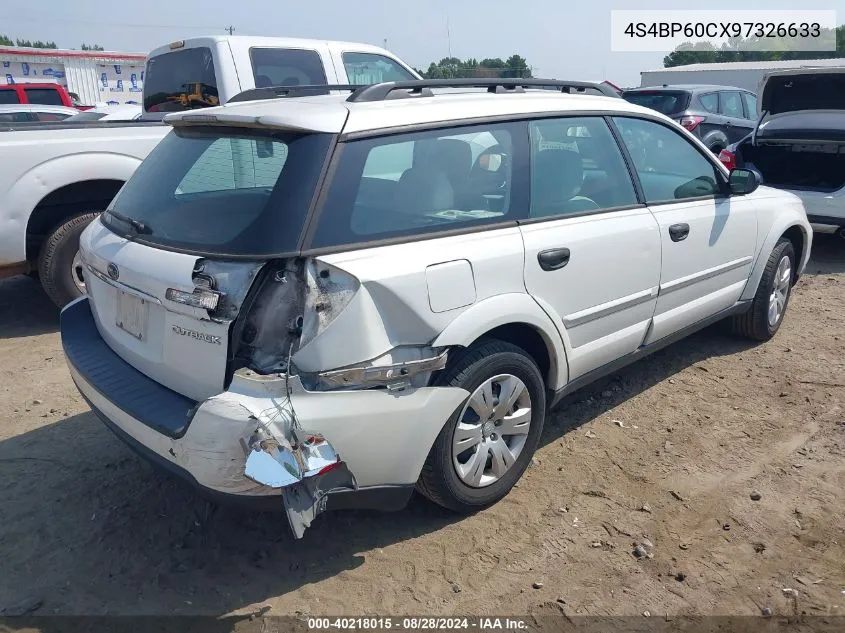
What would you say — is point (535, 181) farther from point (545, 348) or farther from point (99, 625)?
point (99, 625)

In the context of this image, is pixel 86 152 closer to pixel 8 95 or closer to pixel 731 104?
pixel 731 104

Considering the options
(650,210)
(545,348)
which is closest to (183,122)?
(545,348)

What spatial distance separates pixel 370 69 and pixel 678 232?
14.0 feet

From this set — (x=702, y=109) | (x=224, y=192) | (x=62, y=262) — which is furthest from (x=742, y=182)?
(x=702, y=109)

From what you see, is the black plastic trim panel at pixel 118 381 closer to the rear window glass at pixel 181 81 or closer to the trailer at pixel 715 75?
the rear window glass at pixel 181 81

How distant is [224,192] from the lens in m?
2.92

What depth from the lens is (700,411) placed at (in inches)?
164

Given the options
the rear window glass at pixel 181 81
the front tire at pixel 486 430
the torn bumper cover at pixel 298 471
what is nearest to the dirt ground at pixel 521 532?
the front tire at pixel 486 430

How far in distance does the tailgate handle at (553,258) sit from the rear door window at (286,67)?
12.9 feet

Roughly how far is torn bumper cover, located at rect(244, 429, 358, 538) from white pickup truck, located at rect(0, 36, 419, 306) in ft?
8.80

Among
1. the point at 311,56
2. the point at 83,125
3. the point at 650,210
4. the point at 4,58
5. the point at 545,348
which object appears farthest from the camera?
the point at 4,58

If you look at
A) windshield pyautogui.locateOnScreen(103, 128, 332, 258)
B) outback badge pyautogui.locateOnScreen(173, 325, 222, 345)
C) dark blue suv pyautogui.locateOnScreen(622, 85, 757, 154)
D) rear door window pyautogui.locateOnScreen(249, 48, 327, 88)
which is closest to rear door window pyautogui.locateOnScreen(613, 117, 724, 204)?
windshield pyautogui.locateOnScreen(103, 128, 332, 258)

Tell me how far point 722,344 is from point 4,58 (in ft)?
96.0

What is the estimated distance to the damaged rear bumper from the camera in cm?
234
